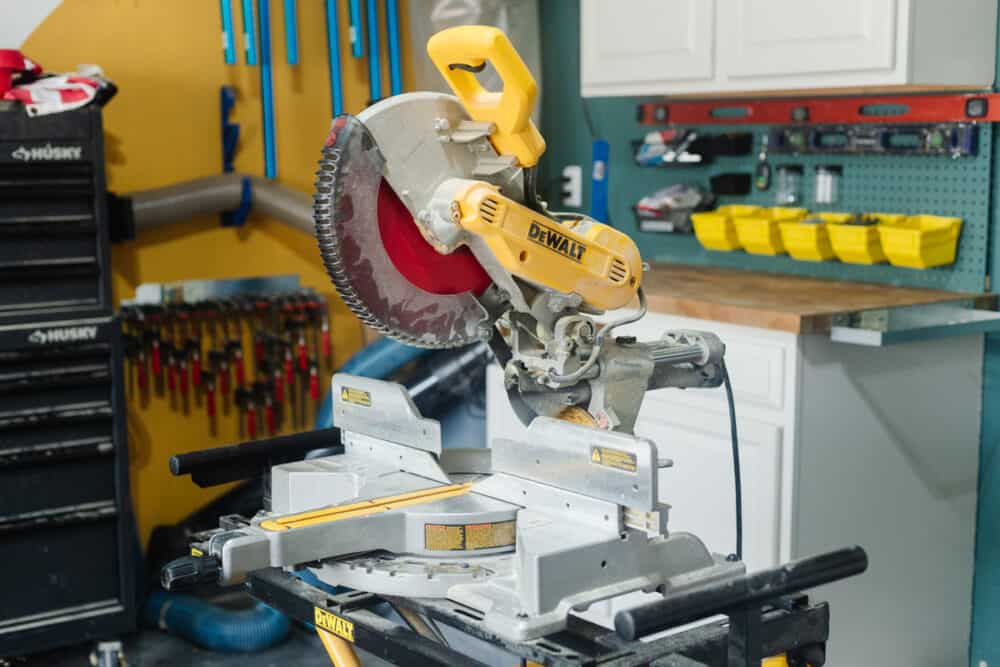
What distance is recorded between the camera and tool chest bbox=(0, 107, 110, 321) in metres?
3.14

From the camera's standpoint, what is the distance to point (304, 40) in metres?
4.00

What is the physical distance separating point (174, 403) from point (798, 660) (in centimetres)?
278

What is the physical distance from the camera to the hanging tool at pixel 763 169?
3.43 metres

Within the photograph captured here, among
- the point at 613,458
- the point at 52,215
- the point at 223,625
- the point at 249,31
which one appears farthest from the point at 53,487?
the point at 613,458

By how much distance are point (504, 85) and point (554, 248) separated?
208 millimetres

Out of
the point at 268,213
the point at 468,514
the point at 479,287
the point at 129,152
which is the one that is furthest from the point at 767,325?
the point at 129,152

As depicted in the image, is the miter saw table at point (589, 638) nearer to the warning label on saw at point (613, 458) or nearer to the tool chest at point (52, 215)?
the warning label on saw at point (613, 458)

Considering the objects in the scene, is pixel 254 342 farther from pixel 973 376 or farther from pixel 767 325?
Answer: pixel 973 376

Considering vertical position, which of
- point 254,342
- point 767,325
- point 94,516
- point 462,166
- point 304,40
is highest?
point 304,40

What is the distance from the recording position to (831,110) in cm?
318

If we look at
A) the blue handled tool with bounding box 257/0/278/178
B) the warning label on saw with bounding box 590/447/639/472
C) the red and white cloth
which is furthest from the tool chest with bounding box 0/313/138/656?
the warning label on saw with bounding box 590/447/639/472

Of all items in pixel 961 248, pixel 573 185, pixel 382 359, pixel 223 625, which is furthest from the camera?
pixel 573 185

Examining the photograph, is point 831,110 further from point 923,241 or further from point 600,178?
point 600,178

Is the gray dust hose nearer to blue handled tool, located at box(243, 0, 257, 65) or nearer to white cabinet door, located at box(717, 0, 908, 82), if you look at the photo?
blue handled tool, located at box(243, 0, 257, 65)
